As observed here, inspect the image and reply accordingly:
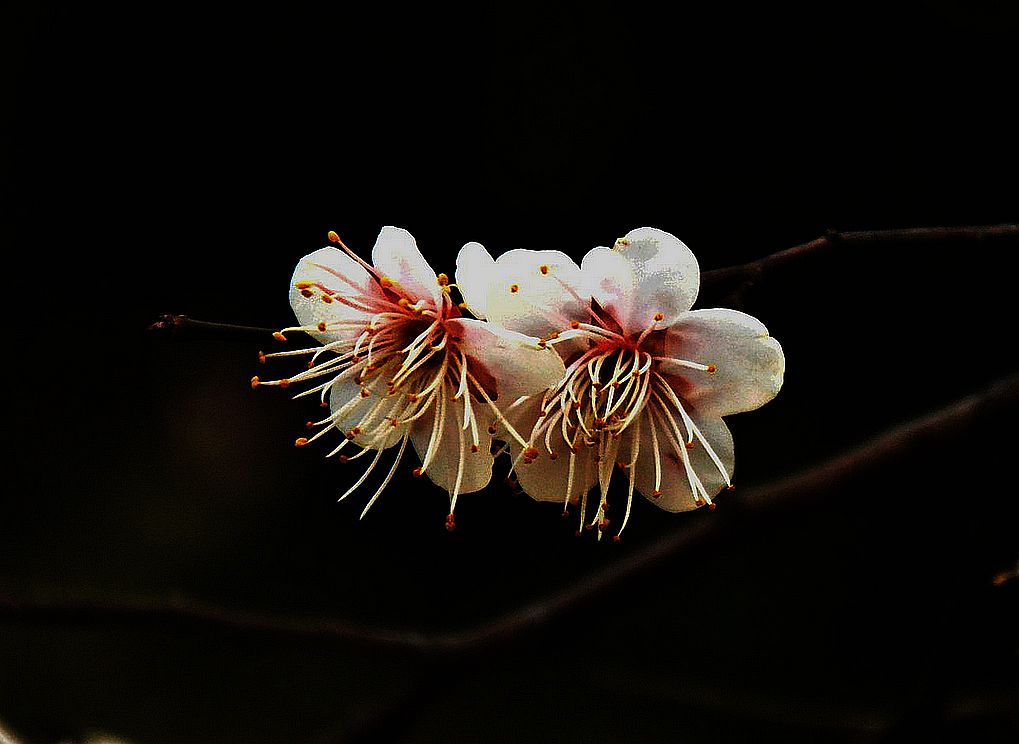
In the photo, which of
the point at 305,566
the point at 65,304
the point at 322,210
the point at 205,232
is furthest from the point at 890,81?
the point at 65,304

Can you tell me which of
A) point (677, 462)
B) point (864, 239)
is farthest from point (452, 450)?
point (864, 239)

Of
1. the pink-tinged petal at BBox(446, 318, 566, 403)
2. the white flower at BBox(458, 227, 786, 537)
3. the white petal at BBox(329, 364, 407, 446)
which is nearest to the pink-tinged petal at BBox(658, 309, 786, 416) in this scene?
the white flower at BBox(458, 227, 786, 537)

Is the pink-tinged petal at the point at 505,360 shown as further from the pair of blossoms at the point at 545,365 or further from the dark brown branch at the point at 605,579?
the dark brown branch at the point at 605,579

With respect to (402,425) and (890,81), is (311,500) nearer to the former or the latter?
(890,81)

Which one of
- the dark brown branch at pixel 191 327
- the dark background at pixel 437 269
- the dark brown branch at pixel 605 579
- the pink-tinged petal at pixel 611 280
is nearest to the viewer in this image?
the dark brown branch at pixel 605 579

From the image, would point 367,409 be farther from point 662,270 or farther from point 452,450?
point 662,270

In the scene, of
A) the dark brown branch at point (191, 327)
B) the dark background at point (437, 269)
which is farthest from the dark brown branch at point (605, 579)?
the dark background at point (437, 269)

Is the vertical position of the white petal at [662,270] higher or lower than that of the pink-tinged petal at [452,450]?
higher

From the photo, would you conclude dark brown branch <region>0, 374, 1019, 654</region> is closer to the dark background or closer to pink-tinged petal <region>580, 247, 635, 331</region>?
pink-tinged petal <region>580, 247, 635, 331</region>
